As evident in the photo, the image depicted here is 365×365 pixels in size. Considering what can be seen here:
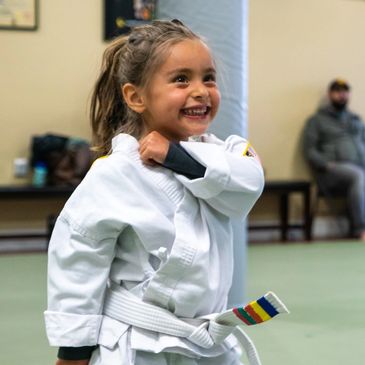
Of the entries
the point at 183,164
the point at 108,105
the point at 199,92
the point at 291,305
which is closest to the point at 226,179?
the point at 183,164

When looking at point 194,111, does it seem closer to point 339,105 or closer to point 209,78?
Answer: point 209,78

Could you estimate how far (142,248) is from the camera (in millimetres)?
1146

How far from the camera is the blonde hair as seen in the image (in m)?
1.24

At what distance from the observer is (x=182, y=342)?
1.13m

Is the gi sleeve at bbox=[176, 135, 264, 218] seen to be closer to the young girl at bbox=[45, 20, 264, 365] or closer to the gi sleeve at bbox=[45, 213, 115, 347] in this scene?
the young girl at bbox=[45, 20, 264, 365]

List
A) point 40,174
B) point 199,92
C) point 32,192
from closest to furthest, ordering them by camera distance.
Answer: point 199,92, point 32,192, point 40,174

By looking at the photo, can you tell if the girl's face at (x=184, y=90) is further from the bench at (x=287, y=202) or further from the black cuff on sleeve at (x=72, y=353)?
the bench at (x=287, y=202)

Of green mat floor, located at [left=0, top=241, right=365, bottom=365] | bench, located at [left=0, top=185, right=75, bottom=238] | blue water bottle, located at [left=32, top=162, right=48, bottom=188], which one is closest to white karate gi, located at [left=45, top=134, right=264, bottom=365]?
green mat floor, located at [left=0, top=241, right=365, bottom=365]

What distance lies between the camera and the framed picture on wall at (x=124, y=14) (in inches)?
216

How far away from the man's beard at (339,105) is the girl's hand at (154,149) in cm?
514

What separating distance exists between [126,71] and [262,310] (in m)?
0.61

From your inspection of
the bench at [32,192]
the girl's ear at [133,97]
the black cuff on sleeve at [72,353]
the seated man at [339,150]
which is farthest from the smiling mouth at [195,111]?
the seated man at [339,150]

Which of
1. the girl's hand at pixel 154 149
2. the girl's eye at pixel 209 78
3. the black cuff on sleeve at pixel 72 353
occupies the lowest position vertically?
the black cuff on sleeve at pixel 72 353

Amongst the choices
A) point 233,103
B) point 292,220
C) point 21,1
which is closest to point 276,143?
point 292,220
